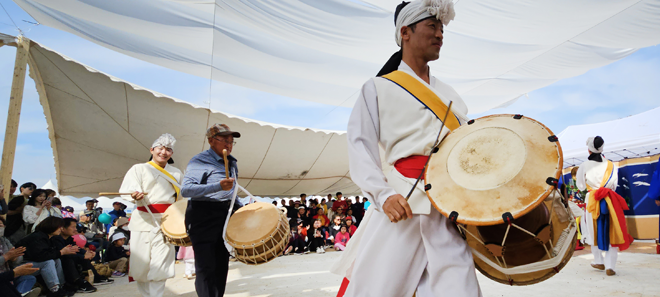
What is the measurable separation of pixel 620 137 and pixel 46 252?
47.9 ft

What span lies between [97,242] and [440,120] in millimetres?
6698

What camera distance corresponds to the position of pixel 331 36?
7.13 meters

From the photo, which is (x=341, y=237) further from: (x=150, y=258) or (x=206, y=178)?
(x=206, y=178)

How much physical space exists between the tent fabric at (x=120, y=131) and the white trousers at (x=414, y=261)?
7262 mm

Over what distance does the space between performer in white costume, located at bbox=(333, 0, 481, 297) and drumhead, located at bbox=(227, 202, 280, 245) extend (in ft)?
3.90

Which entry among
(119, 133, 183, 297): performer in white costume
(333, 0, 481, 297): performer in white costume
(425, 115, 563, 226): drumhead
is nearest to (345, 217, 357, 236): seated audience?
(119, 133, 183, 297): performer in white costume

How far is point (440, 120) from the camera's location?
134 cm

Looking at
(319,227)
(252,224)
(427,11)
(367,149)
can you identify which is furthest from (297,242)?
(427,11)

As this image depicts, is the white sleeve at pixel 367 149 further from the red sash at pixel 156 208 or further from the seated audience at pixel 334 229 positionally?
the seated audience at pixel 334 229

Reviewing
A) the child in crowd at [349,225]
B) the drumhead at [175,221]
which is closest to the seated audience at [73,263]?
the drumhead at [175,221]

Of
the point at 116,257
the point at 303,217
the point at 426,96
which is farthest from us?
the point at 303,217

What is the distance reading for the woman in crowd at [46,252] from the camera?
12.4ft

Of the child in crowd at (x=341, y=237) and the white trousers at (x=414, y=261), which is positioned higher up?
the white trousers at (x=414, y=261)

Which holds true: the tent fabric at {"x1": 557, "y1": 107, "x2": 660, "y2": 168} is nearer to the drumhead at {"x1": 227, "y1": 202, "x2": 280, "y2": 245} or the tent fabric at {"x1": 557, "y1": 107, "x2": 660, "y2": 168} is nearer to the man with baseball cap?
the drumhead at {"x1": 227, "y1": 202, "x2": 280, "y2": 245}
